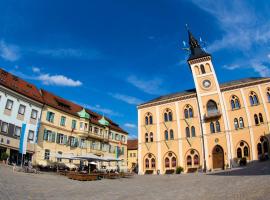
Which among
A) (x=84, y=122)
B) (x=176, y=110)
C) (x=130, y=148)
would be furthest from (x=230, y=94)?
(x=130, y=148)

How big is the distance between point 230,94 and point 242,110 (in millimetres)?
3292

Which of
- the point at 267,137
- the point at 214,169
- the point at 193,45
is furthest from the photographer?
the point at 193,45

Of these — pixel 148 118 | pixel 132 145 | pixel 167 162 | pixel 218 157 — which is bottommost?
pixel 167 162

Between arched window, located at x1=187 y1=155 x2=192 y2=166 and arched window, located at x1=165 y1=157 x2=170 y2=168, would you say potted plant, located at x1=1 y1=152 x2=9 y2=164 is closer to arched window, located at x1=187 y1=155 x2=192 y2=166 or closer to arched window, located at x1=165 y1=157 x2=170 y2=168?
arched window, located at x1=165 y1=157 x2=170 y2=168

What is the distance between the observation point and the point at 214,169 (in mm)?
36250

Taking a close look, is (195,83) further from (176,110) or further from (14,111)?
(14,111)

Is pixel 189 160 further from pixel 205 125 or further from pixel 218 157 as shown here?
pixel 205 125

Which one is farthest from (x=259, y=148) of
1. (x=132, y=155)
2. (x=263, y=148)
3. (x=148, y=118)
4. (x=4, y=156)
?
(x=132, y=155)

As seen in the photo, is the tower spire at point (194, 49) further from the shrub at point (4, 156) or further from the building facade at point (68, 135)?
the shrub at point (4, 156)

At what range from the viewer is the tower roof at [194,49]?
43656 millimetres

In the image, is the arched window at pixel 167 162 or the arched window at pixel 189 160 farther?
the arched window at pixel 167 162

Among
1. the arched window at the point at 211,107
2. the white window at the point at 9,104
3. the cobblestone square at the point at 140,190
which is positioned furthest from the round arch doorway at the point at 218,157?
the white window at the point at 9,104

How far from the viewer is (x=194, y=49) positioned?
47000 mm

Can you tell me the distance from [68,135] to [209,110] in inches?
938
